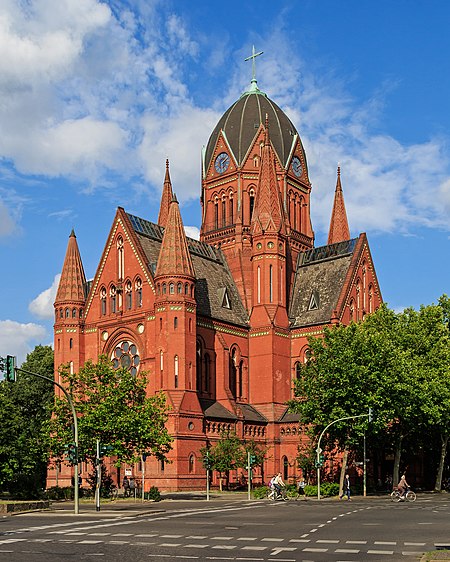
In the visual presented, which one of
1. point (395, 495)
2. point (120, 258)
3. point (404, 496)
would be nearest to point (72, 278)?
point (120, 258)

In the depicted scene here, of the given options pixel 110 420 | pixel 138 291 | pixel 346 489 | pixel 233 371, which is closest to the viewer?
pixel 110 420

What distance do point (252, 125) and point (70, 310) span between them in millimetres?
28512

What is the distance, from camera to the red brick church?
215ft

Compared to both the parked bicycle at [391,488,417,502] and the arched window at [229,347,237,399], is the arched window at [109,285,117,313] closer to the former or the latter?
the arched window at [229,347,237,399]

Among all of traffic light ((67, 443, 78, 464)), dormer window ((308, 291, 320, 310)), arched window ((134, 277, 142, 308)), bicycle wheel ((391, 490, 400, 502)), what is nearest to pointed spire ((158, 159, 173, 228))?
arched window ((134, 277, 142, 308))

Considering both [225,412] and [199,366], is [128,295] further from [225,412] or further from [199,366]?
[225,412]

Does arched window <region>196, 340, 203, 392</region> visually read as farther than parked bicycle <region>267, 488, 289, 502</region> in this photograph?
Yes

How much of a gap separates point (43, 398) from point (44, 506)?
149ft

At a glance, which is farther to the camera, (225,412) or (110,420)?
(225,412)

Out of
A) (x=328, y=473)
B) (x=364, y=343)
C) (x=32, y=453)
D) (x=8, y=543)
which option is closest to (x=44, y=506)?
(x=32, y=453)

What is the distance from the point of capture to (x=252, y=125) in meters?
86.8

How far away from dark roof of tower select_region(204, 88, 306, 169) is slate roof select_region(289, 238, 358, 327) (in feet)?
39.7

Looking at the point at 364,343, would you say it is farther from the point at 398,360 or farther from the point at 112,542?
the point at 112,542

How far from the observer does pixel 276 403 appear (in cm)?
7312
